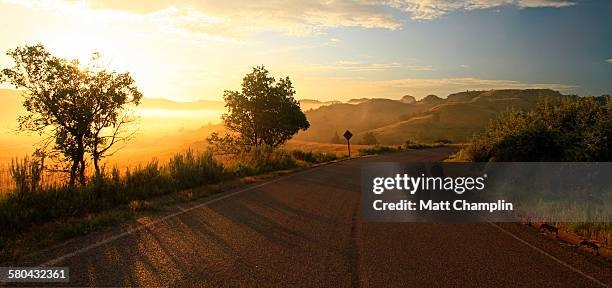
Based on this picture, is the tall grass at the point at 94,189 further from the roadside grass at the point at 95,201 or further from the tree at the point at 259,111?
the tree at the point at 259,111

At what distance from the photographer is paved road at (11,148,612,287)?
17.1 ft

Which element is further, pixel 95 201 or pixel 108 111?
pixel 108 111

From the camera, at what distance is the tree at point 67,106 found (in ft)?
43.9

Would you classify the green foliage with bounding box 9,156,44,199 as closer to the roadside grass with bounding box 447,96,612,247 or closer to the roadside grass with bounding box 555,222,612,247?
the roadside grass with bounding box 555,222,612,247

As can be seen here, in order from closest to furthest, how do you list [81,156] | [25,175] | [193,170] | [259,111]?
1. [25,175]
2. [81,156]
3. [193,170]
4. [259,111]

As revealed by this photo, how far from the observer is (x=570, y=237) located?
7.42m

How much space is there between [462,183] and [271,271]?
11.5 m

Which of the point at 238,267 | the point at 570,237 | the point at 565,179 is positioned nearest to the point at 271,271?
the point at 238,267

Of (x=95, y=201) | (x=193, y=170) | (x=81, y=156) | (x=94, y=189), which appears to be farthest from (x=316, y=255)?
(x=81, y=156)

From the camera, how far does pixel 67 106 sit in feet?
45.0

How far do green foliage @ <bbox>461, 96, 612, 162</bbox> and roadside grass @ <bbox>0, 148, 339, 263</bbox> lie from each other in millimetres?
9058

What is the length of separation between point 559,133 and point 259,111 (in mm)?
21453

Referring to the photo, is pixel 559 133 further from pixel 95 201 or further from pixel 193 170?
pixel 95 201

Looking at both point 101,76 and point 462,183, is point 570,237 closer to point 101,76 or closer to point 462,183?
point 462,183
